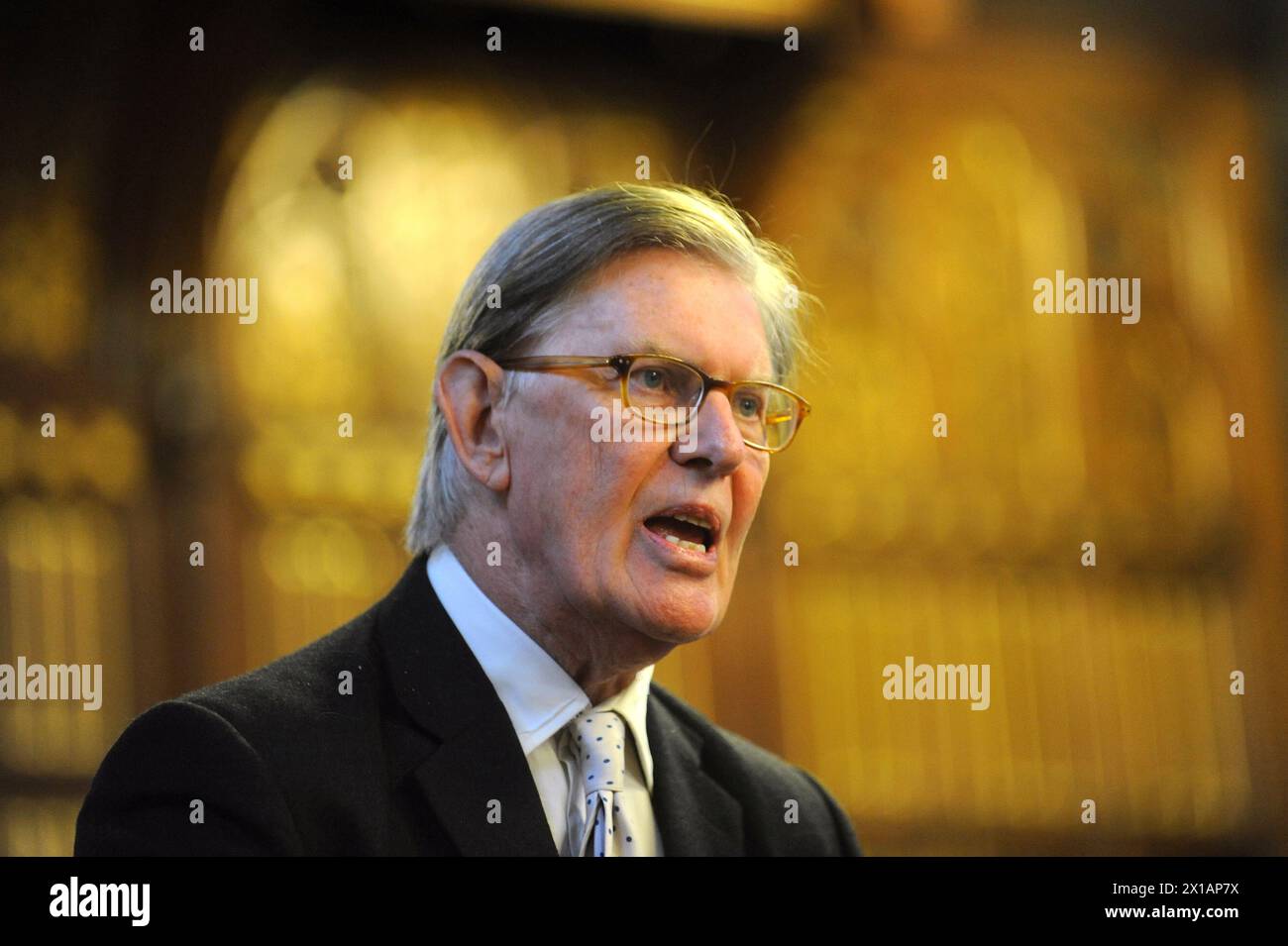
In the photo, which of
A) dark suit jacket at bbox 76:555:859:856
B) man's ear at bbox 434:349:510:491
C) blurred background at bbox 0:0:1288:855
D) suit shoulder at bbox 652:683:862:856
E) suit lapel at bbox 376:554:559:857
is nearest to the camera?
dark suit jacket at bbox 76:555:859:856

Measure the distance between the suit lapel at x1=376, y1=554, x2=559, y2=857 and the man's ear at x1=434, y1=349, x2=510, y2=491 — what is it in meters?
0.23

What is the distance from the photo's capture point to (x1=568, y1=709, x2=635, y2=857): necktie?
6.70 ft

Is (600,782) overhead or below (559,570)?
below

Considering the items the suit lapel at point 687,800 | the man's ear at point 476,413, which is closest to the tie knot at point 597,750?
the suit lapel at point 687,800

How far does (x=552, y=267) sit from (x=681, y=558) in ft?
1.50

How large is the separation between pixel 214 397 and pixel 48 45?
971 millimetres

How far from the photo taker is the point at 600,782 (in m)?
2.07

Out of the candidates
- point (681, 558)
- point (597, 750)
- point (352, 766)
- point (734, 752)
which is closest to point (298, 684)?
point (352, 766)

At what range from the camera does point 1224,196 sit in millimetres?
4988

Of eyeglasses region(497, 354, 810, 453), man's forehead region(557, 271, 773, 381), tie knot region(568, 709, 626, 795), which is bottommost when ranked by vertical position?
tie knot region(568, 709, 626, 795)

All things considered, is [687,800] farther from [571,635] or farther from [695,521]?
[695,521]

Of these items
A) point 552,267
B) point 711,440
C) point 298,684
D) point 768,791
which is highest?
point 552,267

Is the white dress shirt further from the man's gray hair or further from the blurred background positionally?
the blurred background

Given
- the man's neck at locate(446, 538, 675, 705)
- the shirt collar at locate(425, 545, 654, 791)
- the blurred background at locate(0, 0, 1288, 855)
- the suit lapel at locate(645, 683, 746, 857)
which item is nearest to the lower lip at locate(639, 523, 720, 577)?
the man's neck at locate(446, 538, 675, 705)
